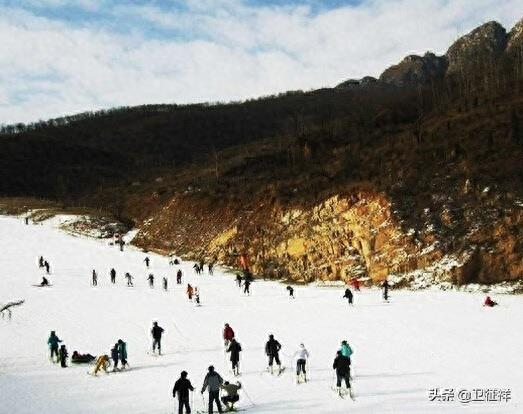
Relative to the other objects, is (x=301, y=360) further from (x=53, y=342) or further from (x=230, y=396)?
(x=53, y=342)

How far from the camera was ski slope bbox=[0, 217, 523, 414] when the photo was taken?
1509 cm

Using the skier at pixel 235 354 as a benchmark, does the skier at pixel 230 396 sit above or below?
below

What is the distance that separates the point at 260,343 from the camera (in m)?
22.4

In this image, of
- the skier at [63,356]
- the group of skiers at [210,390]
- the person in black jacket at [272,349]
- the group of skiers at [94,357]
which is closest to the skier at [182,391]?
the group of skiers at [210,390]

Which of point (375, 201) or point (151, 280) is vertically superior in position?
point (375, 201)

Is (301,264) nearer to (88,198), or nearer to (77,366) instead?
(77,366)

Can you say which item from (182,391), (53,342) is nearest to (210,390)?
(182,391)

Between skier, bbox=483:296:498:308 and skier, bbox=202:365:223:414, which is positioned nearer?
skier, bbox=202:365:223:414

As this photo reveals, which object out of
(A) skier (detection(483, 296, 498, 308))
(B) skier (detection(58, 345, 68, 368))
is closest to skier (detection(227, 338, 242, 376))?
(B) skier (detection(58, 345, 68, 368))

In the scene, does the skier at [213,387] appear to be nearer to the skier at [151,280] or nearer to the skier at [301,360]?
the skier at [301,360]

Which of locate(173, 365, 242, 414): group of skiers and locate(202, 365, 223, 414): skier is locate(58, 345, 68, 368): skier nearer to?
locate(173, 365, 242, 414): group of skiers

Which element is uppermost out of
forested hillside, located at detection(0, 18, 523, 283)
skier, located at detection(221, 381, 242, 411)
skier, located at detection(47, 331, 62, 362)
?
forested hillside, located at detection(0, 18, 523, 283)

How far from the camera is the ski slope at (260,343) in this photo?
15.1 metres

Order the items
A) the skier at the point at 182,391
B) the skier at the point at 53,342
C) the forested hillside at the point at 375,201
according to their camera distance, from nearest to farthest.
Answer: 1. the skier at the point at 182,391
2. the skier at the point at 53,342
3. the forested hillside at the point at 375,201
